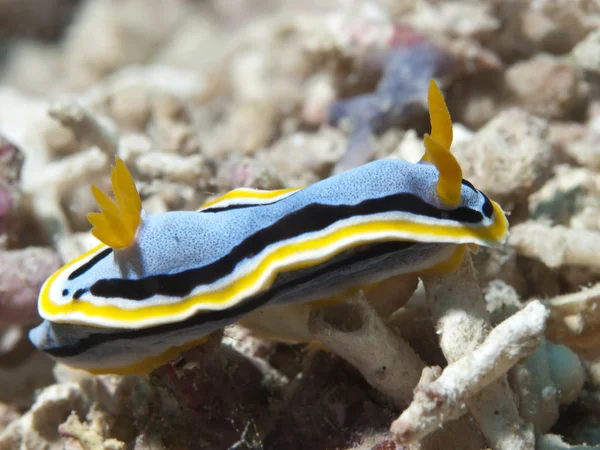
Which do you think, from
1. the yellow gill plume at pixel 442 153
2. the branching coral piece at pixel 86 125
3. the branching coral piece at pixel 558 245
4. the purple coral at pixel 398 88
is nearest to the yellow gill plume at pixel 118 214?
the yellow gill plume at pixel 442 153

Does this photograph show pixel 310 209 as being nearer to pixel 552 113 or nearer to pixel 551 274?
pixel 551 274

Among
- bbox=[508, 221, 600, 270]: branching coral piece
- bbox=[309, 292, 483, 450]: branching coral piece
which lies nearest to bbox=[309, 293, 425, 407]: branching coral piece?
bbox=[309, 292, 483, 450]: branching coral piece

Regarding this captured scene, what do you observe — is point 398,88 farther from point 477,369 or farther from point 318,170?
point 477,369

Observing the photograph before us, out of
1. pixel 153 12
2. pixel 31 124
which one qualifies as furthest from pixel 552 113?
pixel 153 12

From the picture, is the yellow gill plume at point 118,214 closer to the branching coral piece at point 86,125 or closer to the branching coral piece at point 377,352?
the branching coral piece at point 377,352

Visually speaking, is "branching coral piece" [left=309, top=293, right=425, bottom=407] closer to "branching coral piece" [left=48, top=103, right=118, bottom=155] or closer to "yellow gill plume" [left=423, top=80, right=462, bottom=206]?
"yellow gill plume" [left=423, top=80, right=462, bottom=206]
